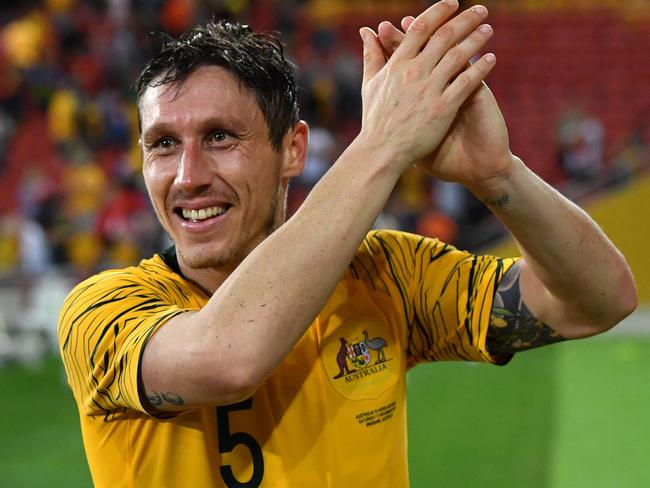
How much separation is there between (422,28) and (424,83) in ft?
0.45

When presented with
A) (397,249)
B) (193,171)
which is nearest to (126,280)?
(193,171)

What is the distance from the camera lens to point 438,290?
9.37 feet

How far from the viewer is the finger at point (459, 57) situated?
2.33 metres

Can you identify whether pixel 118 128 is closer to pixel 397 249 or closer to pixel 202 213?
pixel 397 249

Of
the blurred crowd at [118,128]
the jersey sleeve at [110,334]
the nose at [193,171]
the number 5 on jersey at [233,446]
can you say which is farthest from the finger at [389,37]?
the blurred crowd at [118,128]

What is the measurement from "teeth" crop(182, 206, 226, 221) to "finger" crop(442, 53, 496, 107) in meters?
0.64

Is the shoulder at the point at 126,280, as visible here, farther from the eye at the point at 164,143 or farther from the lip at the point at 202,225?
the eye at the point at 164,143

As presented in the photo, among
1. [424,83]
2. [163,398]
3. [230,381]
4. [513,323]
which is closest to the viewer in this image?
[230,381]

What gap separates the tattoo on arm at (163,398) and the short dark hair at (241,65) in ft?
2.64

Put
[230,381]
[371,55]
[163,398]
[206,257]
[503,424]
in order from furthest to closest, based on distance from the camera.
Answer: [503,424] < [206,257] < [371,55] < [163,398] < [230,381]

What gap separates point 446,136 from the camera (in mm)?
2492

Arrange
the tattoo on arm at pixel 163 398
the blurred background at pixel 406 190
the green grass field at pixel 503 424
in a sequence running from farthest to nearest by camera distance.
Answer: the blurred background at pixel 406 190 < the green grass field at pixel 503 424 < the tattoo on arm at pixel 163 398

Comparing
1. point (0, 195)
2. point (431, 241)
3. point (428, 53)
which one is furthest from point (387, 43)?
point (0, 195)

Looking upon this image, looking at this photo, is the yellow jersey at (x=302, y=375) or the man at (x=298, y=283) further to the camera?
the yellow jersey at (x=302, y=375)
